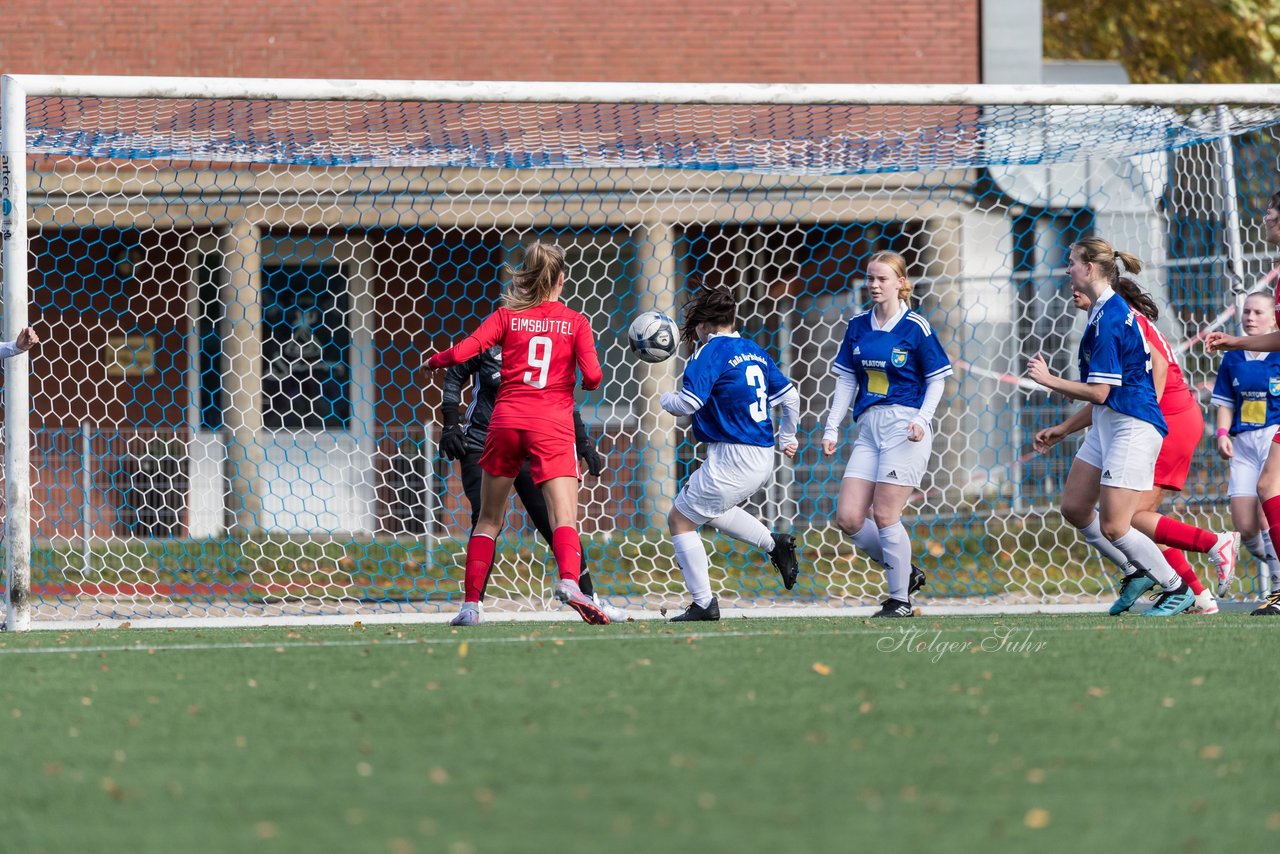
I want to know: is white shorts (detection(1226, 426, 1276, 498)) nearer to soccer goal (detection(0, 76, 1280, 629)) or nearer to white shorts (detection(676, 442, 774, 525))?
soccer goal (detection(0, 76, 1280, 629))

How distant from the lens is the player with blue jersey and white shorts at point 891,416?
276 inches

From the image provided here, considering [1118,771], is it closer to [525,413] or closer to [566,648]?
[566,648]

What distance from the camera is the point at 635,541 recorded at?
410 inches

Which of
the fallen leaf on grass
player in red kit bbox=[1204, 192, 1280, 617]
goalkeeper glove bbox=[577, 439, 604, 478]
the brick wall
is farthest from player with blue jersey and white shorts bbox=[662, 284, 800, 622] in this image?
the brick wall

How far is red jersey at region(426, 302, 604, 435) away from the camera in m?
6.46

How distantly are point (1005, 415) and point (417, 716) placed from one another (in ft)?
29.1

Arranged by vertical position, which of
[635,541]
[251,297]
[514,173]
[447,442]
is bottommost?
[635,541]

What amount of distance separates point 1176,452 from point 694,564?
2355mm

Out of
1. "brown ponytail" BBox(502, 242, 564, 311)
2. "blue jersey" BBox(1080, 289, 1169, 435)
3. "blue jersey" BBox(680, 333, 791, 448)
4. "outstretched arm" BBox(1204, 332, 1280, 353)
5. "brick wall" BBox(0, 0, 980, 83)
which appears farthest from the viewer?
"brick wall" BBox(0, 0, 980, 83)

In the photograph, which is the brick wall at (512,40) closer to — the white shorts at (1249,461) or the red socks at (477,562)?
the white shorts at (1249,461)

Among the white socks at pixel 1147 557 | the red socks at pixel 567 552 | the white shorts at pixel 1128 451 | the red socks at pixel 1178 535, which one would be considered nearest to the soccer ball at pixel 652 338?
the red socks at pixel 567 552

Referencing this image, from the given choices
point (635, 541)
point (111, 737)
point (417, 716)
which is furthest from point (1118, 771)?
point (635, 541)

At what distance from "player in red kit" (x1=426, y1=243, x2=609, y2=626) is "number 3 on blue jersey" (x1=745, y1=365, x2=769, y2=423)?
2.52 feet

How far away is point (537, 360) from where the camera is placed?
21.3 ft
